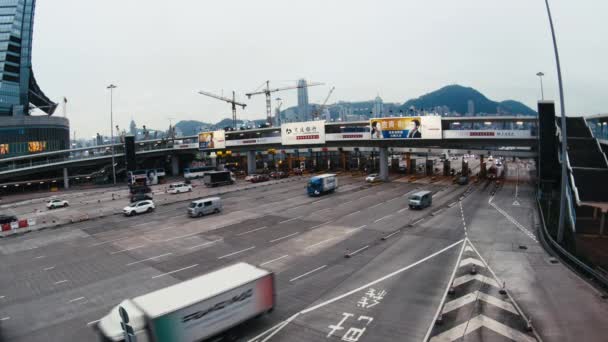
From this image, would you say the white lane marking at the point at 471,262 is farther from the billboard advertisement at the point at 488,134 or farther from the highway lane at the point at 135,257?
the billboard advertisement at the point at 488,134

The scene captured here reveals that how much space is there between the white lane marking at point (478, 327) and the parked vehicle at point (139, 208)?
1603 inches

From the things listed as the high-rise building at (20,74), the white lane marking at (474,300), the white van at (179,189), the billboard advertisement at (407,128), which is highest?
the high-rise building at (20,74)

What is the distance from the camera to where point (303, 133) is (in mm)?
74250

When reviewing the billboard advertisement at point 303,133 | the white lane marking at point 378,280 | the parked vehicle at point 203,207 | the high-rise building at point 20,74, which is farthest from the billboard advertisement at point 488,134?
the high-rise building at point 20,74

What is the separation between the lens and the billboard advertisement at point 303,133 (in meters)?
72.7

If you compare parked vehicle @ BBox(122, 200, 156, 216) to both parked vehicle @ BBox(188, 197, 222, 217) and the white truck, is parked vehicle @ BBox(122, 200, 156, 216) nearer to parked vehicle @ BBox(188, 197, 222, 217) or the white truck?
parked vehicle @ BBox(188, 197, 222, 217)

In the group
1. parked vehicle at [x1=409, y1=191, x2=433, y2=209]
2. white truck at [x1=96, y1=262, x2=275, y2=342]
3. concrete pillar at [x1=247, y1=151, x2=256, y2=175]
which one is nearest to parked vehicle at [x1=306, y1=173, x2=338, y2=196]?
parked vehicle at [x1=409, y1=191, x2=433, y2=209]

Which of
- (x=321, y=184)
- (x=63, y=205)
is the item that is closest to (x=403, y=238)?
(x=321, y=184)

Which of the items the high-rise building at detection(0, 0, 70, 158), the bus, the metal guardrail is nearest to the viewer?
the metal guardrail

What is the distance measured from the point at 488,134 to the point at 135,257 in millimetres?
54225

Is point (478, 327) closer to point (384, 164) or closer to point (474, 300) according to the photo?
point (474, 300)

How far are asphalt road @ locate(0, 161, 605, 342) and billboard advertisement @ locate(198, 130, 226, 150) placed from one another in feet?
138

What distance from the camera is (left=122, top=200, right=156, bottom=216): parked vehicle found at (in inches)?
1764

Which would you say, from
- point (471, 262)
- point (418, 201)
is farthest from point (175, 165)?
point (471, 262)
